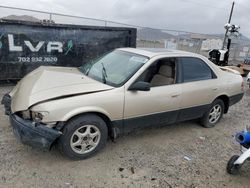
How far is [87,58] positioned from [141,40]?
7.97 meters

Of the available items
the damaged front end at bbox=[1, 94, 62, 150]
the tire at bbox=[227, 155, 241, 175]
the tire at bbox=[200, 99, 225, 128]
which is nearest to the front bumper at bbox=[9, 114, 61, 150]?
the damaged front end at bbox=[1, 94, 62, 150]

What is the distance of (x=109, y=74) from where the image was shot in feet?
13.3

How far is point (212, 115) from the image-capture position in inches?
206

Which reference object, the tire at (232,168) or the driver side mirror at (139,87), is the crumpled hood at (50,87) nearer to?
→ the driver side mirror at (139,87)

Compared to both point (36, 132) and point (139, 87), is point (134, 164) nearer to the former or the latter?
point (139, 87)

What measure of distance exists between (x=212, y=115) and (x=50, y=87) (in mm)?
3389

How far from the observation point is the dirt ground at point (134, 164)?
10.5ft

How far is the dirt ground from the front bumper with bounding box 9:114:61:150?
1.31 ft

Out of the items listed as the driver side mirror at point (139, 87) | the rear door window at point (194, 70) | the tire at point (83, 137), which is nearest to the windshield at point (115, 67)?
the driver side mirror at point (139, 87)

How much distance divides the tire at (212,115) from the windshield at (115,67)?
1.94 meters

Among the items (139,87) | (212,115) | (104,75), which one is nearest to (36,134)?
(104,75)

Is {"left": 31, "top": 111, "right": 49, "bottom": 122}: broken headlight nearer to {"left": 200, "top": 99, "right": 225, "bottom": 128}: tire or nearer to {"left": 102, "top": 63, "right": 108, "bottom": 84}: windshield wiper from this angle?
{"left": 102, "top": 63, "right": 108, "bottom": 84}: windshield wiper

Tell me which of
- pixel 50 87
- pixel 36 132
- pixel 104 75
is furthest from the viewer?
pixel 104 75

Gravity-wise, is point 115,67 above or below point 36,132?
above
